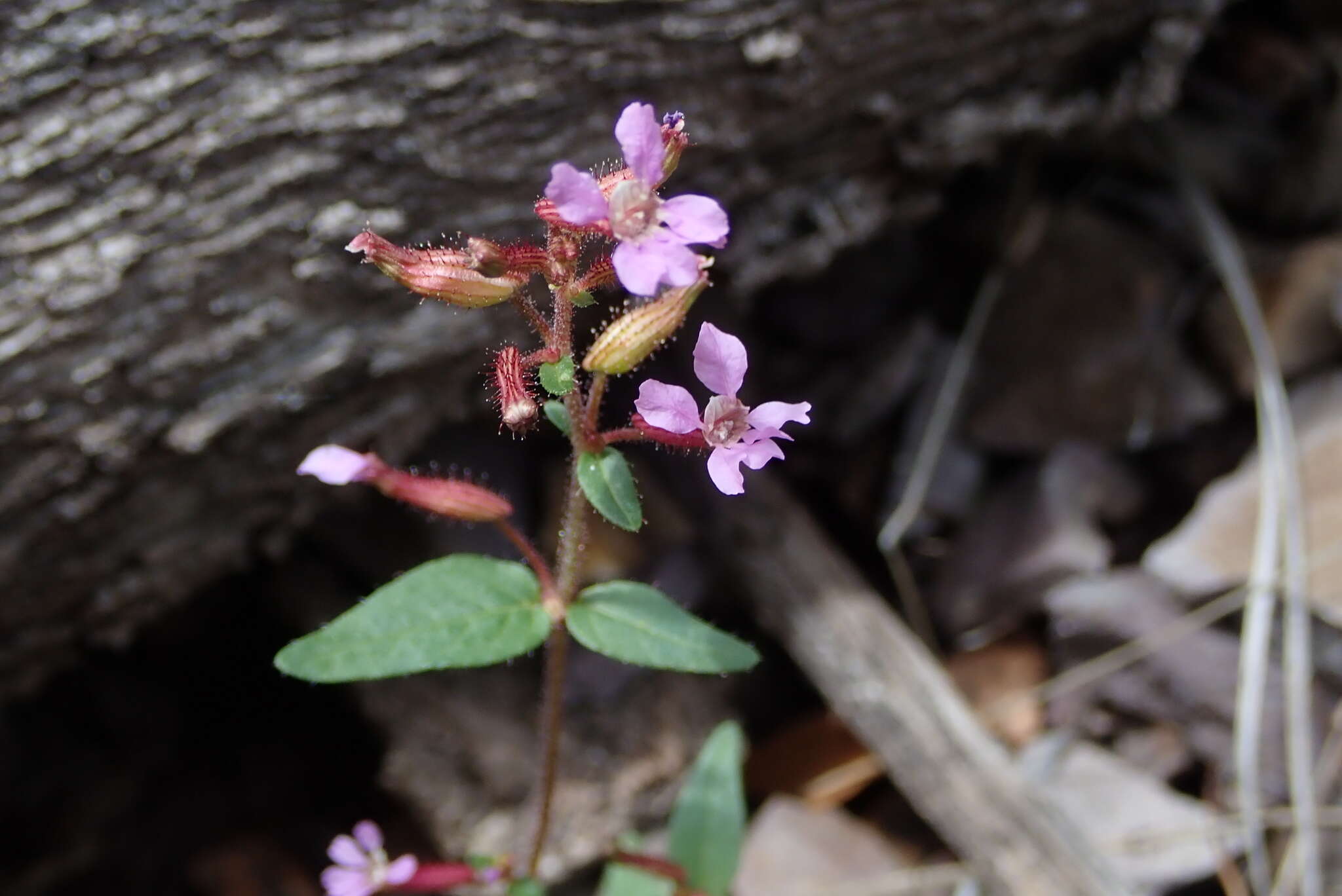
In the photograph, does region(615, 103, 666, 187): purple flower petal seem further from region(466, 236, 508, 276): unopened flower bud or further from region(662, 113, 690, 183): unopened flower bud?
region(466, 236, 508, 276): unopened flower bud

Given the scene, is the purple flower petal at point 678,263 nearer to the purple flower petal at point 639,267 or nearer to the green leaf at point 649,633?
the purple flower petal at point 639,267

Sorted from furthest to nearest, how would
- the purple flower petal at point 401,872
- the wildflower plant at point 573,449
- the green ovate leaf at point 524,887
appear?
the green ovate leaf at point 524,887
the purple flower petal at point 401,872
the wildflower plant at point 573,449

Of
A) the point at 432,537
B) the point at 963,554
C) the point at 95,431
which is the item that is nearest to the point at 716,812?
the point at 432,537

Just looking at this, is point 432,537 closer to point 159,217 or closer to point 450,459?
point 450,459

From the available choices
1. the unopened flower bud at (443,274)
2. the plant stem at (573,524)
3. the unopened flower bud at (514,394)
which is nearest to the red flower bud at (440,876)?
the plant stem at (573,524)

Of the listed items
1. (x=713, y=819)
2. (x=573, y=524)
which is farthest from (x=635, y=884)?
(x=573, y=524)

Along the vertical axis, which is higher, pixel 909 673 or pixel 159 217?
pixel 159 217
